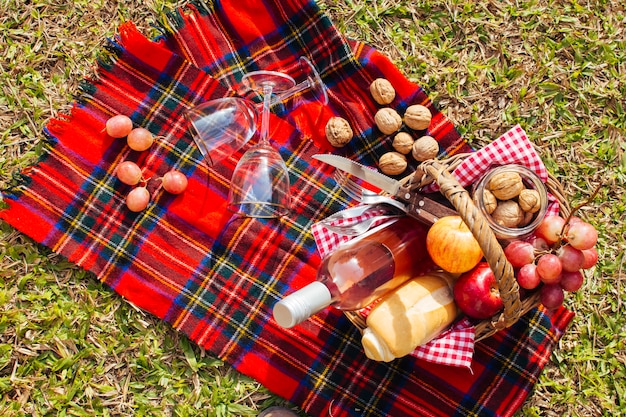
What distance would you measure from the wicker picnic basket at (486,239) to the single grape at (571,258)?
11 cm

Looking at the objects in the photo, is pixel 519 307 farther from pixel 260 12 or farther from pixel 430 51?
pixel 260 12

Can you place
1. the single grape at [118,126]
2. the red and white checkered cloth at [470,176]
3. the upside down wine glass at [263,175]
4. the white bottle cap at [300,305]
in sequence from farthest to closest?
the single grape at [118,126] → the upside down wine glass at [263,175] → the red and white checkered cloth at [470,176] → the white bottle cap at [300,305]

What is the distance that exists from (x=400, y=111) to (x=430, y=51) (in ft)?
0.78

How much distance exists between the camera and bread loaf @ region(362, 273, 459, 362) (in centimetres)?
131

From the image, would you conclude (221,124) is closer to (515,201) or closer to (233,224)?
(233,224)

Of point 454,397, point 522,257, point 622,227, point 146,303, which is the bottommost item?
point 146,303

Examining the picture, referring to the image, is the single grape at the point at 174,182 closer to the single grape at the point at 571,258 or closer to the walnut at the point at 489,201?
the walnut at the point at 489,201

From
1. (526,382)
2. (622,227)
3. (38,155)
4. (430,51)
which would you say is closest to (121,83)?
(38,155)

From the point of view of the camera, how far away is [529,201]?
1394 millimetres

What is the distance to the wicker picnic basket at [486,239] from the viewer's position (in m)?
1.17

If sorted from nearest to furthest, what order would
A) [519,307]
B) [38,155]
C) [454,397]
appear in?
[519,307] → [454,397] → [38,155]

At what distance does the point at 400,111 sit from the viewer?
168 centimetres

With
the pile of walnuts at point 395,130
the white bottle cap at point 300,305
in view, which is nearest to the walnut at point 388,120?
the pile of walnuts at point 395,130

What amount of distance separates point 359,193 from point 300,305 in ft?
1.89
